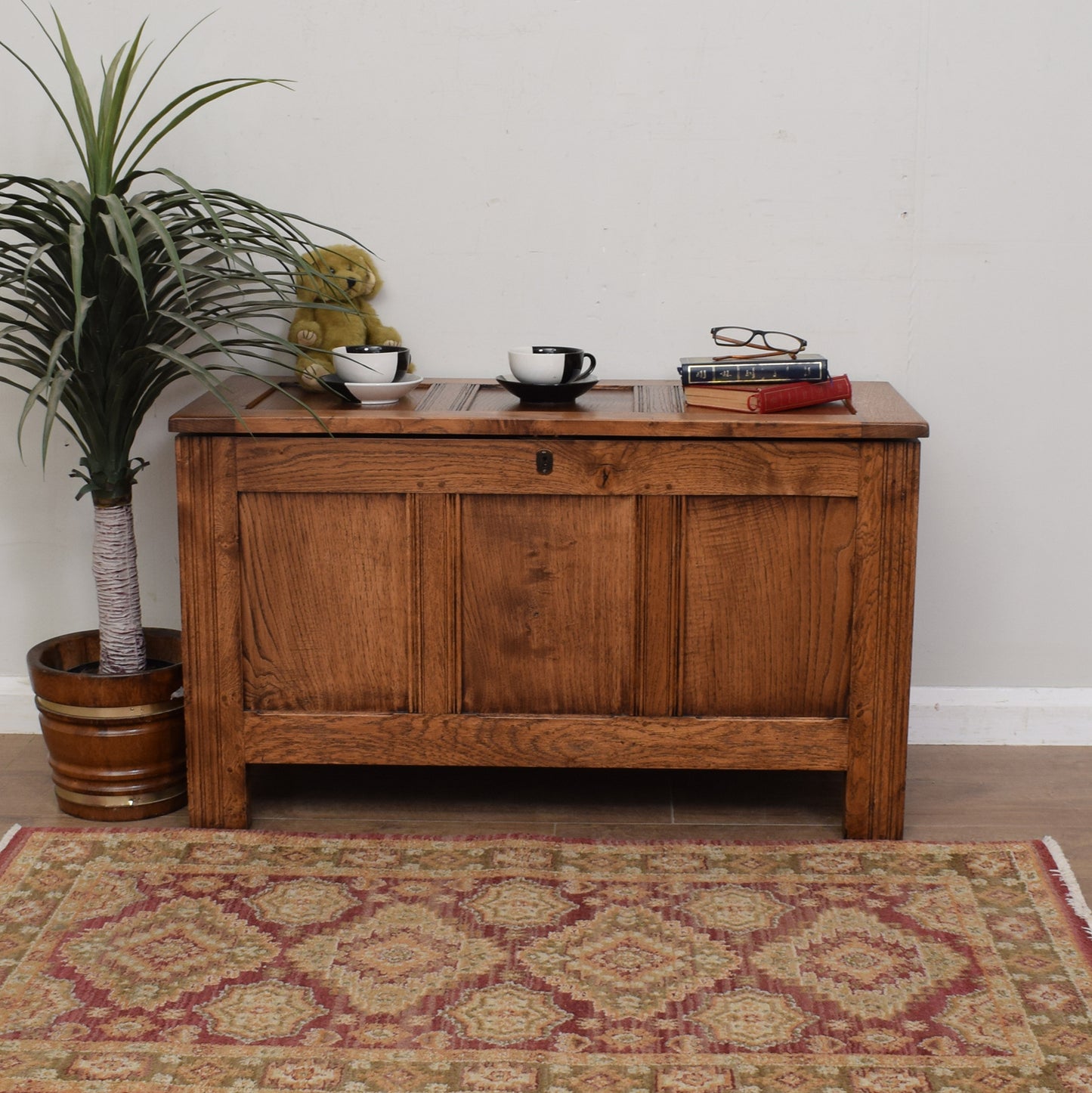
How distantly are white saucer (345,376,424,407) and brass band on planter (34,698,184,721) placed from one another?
28.2 inches

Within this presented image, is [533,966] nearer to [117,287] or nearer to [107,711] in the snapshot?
[107,711]

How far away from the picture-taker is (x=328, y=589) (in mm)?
2498

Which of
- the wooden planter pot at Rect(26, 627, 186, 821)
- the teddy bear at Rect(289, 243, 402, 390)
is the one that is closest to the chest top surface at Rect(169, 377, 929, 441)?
the teddy bear at Rect(289, 243, 402, 390)

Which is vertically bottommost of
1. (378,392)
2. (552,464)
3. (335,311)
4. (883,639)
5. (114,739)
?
(114,739)

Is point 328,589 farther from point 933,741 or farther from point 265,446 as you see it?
point 933,741

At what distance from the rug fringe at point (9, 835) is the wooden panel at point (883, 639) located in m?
1.59

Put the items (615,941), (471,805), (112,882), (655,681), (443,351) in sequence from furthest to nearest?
(443,351)
(471,805)
(655,681)
(112,882)
(615,941)

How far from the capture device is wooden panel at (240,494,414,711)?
8.10 feet

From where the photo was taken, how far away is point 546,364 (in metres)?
2.50

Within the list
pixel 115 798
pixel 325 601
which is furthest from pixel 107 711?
pixel 325 601

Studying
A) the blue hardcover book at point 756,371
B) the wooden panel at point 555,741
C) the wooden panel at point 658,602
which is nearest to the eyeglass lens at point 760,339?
the blue hardcover book at point 756,371

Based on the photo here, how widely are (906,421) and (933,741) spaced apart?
98 centimetres

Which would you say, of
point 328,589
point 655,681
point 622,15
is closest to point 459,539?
point 328,589

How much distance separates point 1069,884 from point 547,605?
1.05 m
